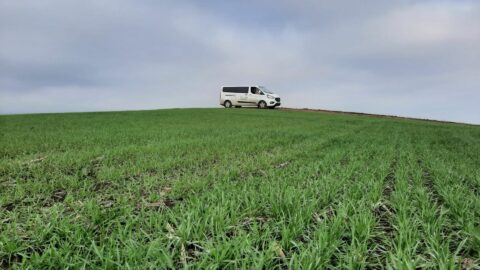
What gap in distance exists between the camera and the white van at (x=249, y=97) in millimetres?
40656

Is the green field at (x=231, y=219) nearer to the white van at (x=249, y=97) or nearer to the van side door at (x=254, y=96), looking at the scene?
the white van at (x=249, y=97)

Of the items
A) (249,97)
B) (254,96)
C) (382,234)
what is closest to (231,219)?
(382,234)

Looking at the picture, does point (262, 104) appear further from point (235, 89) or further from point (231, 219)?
point (231, 219)

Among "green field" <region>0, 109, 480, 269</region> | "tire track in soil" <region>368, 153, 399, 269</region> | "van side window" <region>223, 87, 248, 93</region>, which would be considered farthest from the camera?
"van side window" <region>223, 87, 248, 93</region>

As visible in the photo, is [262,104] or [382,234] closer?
[382,234]

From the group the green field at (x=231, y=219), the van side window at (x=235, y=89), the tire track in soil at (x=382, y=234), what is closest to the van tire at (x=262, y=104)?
the van side window at (x=235, y=89)

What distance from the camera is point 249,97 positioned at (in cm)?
4138

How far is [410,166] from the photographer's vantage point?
25.8 ft

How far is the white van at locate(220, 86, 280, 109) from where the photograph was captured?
133 ft

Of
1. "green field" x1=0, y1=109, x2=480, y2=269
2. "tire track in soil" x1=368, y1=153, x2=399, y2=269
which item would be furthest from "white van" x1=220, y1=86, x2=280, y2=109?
"tire track in soil" x1=368, y1=153, x2=399, y2=269

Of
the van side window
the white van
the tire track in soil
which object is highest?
the van side window

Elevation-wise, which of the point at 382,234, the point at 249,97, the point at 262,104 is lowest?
the point at 382,234

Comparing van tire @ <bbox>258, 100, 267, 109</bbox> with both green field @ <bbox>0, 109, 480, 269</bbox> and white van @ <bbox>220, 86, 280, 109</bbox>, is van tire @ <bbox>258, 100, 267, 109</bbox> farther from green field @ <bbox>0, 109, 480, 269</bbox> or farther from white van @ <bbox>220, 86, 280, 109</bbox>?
green field @ <bbox>0, 109, 480, 269</bbox>

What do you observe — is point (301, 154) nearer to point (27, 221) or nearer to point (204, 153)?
point (204, 153)
